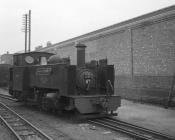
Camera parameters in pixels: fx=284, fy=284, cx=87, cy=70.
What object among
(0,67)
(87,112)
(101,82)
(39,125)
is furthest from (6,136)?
(0,67)

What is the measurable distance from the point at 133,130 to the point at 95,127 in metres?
1.26

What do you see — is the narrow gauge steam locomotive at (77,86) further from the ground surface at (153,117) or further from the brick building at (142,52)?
the brick building at (142,52)

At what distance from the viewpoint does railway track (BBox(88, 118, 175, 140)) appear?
7.49 meters

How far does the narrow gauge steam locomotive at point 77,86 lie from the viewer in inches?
399

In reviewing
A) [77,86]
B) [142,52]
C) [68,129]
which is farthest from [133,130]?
[142,52]

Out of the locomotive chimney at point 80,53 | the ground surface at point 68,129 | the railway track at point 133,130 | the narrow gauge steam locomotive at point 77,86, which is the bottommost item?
the ground surface at point 68,129

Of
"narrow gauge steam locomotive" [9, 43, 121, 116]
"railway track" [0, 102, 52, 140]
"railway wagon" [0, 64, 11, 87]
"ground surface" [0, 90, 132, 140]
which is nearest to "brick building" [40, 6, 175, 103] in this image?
"narrow gauge steam locomotive" [9, 43, 121, 116]

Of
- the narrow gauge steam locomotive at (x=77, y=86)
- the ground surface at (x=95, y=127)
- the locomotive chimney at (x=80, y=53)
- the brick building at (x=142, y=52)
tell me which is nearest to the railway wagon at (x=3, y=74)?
the brick building at (x=142, y=52)

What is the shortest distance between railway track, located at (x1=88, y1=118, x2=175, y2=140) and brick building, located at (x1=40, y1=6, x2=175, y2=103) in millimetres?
5283

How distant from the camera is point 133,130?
8.57 metres

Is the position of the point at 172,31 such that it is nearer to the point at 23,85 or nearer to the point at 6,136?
the point at 23,85

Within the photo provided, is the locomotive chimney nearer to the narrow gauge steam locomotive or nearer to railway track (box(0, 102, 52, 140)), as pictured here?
the narrow gauge steam locomotive

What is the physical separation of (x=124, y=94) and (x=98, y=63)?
274 inches

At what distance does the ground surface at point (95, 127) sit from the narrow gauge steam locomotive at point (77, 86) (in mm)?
551
